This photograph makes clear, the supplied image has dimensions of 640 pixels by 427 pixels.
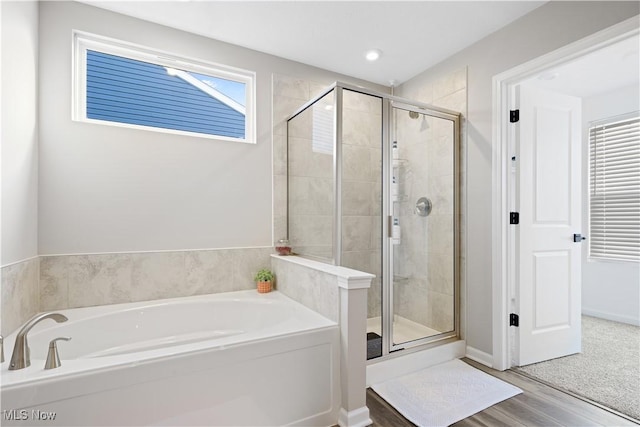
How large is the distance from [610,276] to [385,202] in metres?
2.97

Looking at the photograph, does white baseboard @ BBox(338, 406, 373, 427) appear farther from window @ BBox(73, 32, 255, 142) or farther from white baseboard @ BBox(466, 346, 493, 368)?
window @ BBox(73, 32, 255, 142)

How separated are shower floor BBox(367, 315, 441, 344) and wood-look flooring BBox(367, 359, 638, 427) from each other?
0.43 metres

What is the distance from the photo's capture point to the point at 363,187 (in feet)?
8.02

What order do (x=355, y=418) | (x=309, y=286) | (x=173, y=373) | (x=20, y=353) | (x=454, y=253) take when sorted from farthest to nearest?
(x=454, y=253) < (x=309, y=286) < (x=355, y=418) < (x=173, y=373) < (x=20, y=353)

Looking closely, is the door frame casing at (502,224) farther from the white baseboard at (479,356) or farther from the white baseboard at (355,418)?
the white baseboard at (355,418)

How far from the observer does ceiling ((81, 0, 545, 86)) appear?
2.11m

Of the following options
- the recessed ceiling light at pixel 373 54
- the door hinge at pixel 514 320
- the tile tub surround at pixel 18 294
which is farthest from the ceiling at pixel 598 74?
the tile tub surround at pixel 18 294

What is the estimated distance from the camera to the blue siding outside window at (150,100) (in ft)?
7.42

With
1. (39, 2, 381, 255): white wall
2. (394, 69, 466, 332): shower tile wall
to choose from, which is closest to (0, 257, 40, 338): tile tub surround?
(39, 2, 381, 255): white wall

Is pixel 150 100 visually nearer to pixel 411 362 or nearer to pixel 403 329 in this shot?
pixel 403 329

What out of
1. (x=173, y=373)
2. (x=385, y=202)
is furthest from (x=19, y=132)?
(x=385, y=202)

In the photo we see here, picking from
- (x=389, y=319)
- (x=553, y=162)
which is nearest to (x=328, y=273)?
(x=389, y=319)

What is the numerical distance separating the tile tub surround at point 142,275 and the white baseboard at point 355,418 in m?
1.27

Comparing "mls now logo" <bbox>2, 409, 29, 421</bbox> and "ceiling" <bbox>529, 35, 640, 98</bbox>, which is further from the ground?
"ceiling" <bbox>529, 35, 640, 98</bbox>
